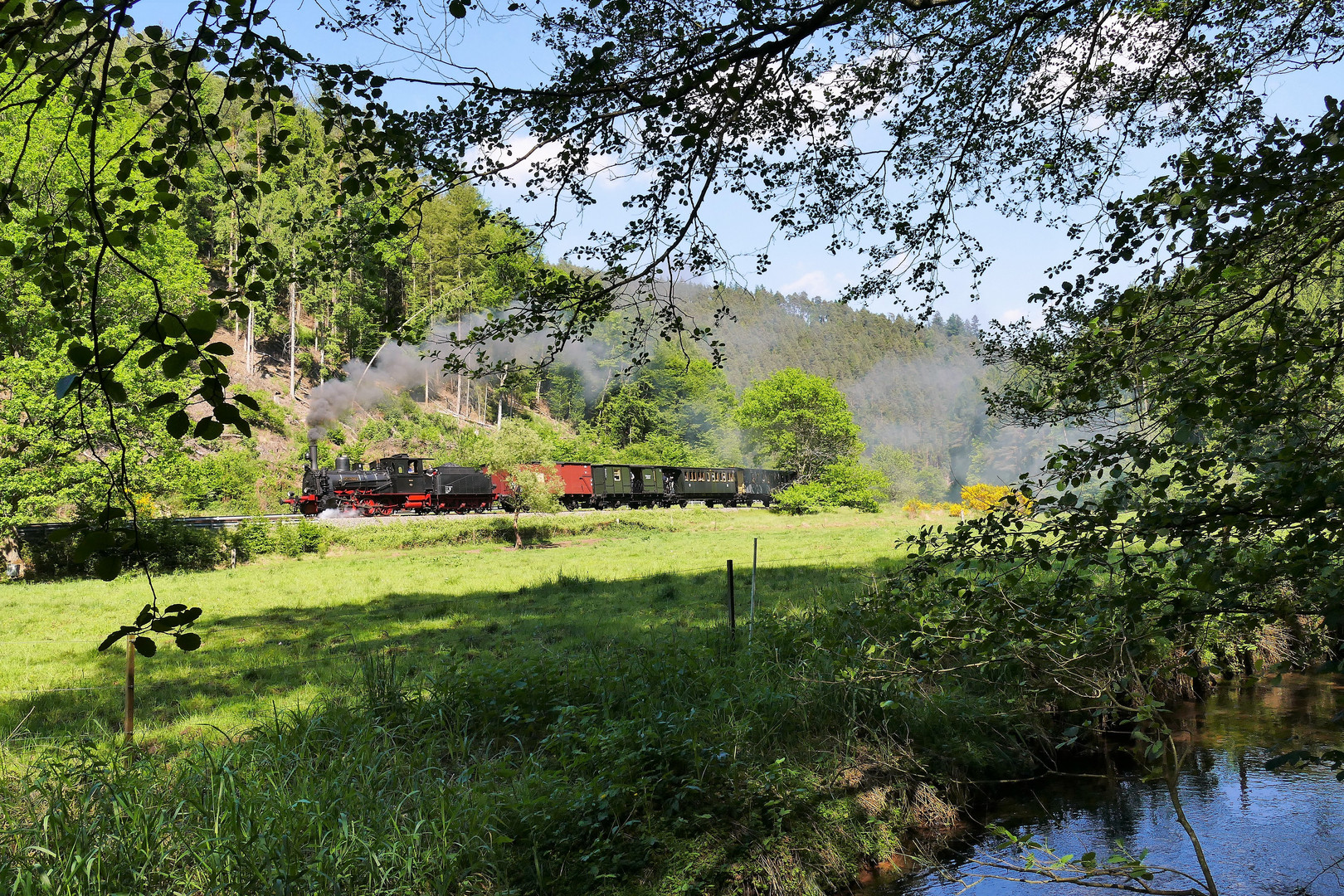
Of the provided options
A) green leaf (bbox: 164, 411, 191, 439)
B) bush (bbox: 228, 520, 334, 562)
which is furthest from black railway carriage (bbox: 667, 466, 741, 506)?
green leaf (bbox: 164, 411, 191, 439)

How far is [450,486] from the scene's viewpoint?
34844 mm

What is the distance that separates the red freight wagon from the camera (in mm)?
37312

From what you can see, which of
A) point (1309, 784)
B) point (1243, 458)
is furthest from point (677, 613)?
point (1243, 458)

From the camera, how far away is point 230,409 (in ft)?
6.34

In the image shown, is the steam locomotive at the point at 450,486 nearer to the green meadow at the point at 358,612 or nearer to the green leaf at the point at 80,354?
the green meadow at the point at 358,612

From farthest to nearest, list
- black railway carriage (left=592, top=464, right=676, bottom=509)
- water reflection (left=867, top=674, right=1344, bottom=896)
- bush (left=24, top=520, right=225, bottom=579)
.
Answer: black railway carriage (left=592, top=464, right=676, bottom=509) → bush (left=24, top=520, right=225, bottom=579) → water reflection (left=867, top=674, right=1344, bottom=896)

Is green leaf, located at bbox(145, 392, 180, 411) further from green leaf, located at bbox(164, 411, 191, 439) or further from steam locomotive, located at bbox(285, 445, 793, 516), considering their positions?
steam locomotive, located at bbox(285, 445, 793, 516)

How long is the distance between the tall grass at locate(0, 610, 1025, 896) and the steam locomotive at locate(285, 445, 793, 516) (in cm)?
2342

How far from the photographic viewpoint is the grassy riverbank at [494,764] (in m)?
4.62

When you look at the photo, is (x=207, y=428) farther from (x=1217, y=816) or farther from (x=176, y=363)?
(x=1217, y=816)

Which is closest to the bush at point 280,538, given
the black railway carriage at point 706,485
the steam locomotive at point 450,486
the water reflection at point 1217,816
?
the steam locomotive at point 450,486

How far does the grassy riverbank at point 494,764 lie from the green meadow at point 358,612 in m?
0.10

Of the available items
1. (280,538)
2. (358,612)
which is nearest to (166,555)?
(280,538)

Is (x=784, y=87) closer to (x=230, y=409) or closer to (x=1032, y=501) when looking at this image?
(x=1032, y=501)
